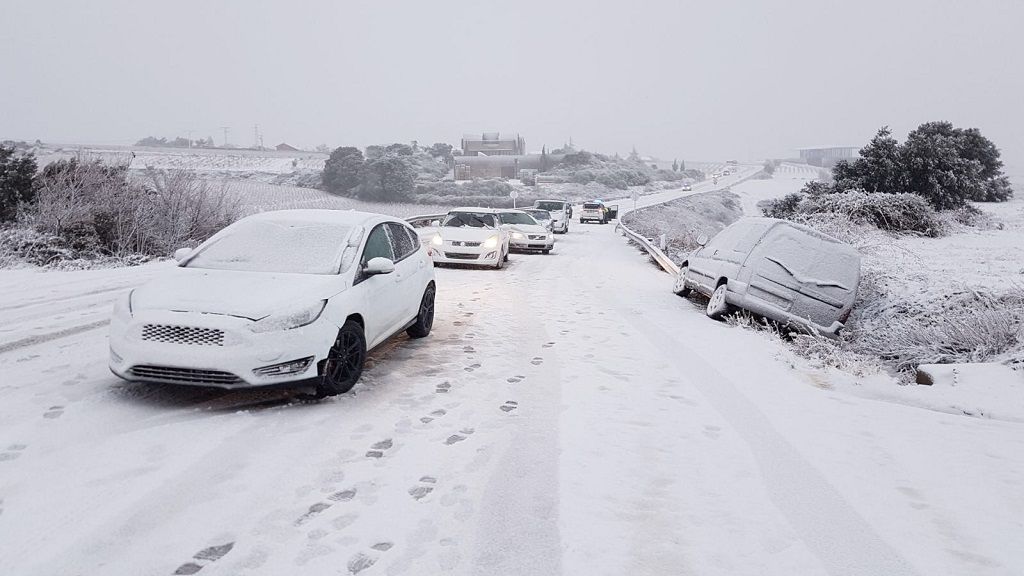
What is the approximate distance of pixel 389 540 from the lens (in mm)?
3090

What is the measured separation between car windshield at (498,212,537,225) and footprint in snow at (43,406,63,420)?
59.5 feet

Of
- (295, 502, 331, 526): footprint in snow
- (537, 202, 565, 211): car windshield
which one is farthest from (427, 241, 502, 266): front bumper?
(537, 202, 565, 211): car windshield

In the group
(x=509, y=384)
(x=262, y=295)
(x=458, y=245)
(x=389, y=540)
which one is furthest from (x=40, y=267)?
(x=389, y=540)

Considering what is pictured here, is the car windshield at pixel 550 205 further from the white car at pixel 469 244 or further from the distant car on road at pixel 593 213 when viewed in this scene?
the white car at pixel 469 244

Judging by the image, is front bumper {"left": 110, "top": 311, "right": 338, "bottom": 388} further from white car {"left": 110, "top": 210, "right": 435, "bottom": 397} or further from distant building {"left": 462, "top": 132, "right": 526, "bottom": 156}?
distant building {"left": 462, "top": 132, "right": 526, "bottom": 156}

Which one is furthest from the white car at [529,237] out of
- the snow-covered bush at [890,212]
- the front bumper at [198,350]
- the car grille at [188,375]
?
the car grille at [188,375]

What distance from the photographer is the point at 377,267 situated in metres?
5.96

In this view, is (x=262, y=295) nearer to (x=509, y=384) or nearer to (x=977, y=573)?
(x=509, y=384)

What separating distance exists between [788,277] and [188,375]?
7.86 meters

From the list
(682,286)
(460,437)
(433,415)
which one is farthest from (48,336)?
(682,286)

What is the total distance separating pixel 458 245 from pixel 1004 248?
47.4 feet

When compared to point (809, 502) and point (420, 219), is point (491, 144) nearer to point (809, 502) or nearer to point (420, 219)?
point (420, 219)

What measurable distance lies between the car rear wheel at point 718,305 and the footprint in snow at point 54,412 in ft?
28.0

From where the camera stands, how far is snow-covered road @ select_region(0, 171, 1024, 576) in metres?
3.01
